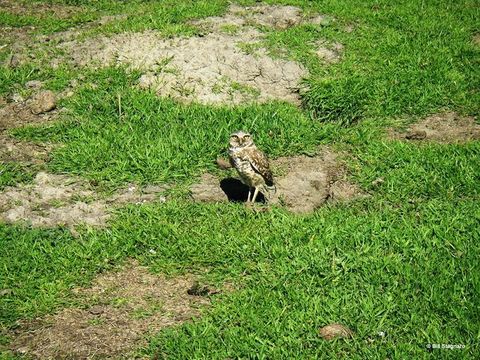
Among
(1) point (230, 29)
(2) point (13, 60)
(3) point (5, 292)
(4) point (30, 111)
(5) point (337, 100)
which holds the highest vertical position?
(1) point (230, 29)

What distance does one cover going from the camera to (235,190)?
6016 millimetres

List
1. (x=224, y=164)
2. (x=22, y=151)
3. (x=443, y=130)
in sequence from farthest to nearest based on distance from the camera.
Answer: (x=443, y=130), (x=22, y=151), (x=224, y=164)

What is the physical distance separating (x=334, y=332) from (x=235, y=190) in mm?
2347

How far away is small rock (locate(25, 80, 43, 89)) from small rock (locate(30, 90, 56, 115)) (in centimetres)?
34

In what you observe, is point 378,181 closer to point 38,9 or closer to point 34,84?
point 34,84

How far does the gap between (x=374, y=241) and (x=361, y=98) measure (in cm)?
292

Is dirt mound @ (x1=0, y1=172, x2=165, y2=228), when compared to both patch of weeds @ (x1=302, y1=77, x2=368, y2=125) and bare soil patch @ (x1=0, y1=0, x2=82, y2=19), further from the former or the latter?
bare soil patch @ (x1=0, y1=0, x2=82, y2=19)

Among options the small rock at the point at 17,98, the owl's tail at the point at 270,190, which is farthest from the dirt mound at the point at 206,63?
the owl's tail at the point at 270,190

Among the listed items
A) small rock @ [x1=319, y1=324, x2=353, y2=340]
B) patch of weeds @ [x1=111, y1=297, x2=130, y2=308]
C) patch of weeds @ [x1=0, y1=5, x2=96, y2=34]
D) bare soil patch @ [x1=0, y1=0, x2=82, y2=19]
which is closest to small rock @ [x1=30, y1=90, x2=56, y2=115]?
patch of weeds @ [x1=0, y1=5, x2=96, y2=34]

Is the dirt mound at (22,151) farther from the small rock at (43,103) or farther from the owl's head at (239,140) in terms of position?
the owl's head at (239,140)

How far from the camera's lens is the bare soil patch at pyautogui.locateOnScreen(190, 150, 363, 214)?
574 centimetres

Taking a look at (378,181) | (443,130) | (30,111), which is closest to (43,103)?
(30,111)

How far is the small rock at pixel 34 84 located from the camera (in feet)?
24.9

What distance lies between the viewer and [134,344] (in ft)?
13.6
